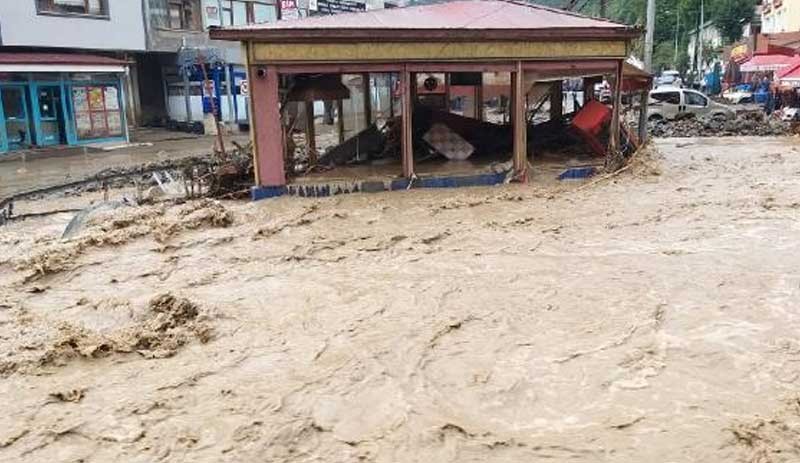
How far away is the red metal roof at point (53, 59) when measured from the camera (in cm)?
2186

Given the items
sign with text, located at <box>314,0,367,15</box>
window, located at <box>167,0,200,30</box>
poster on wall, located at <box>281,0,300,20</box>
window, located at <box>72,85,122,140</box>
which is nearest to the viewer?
window, located at <box>72,85,122,140</box>

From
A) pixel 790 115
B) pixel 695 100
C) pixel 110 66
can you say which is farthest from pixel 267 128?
pixel 790 115

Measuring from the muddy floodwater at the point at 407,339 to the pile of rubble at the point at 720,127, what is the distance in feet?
43.3

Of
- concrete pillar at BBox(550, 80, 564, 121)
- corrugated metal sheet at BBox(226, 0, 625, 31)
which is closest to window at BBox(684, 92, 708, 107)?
concrete pillar at BBox(550, 80, 564, 121)

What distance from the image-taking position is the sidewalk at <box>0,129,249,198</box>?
17338mm

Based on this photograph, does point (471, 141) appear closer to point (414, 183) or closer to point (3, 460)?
point (414, 183)

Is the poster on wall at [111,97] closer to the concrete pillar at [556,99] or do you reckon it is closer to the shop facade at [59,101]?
the shop facade at [59,101]

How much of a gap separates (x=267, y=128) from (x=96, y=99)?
14588 millimetres

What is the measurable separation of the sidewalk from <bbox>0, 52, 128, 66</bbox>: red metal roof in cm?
270

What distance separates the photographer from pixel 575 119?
53.3ft

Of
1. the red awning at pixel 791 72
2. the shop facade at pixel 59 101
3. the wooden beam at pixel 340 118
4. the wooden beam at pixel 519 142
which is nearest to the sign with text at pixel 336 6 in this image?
the shop facade at pixel 59 101

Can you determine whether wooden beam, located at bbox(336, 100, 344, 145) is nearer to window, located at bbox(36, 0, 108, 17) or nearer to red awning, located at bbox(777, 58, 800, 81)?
window, located at bbox(36, 0, 108, 17)

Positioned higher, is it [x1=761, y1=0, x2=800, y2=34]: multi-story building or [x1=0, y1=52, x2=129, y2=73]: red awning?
[x1=761, y1=0, x2=800, y2=34]: multi-story building

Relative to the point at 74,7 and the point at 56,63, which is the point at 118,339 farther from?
the point at 74,7
